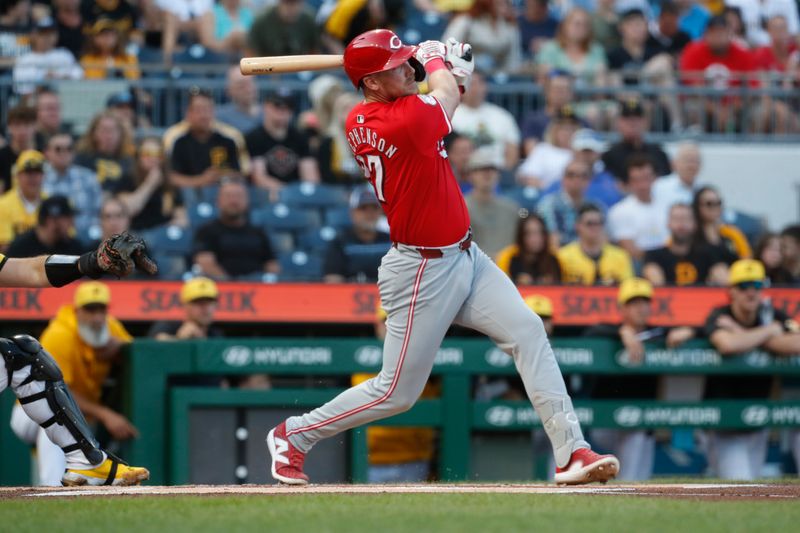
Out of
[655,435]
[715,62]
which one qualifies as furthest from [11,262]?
[715,62]

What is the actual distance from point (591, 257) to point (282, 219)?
2.40 metres

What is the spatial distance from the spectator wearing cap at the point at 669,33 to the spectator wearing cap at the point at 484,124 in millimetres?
2626

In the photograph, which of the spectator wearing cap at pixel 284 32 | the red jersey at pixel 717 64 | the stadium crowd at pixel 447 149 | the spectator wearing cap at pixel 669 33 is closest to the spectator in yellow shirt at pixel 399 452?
the stadium crowd at pixel 447 149

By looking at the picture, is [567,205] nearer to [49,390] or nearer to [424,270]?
[424,270]

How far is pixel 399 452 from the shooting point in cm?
917

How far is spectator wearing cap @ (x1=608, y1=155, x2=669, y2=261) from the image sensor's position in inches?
453

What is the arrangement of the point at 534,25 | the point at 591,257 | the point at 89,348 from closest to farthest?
1. the point at 89,348
2. the point at 591,257
3. the point at 534,25

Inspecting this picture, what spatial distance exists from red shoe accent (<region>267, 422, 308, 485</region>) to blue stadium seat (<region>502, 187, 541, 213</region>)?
5.43m

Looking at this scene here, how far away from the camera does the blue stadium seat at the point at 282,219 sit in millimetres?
11148

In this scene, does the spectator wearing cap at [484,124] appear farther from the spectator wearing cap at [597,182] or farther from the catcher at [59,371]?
the catcher at [59,371]

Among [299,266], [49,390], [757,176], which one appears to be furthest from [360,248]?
[757,176]

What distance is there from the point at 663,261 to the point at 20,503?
20.4 ft

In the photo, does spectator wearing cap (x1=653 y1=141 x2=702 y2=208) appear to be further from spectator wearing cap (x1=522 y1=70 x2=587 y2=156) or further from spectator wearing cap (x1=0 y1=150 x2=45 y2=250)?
spectator wearing cap (x1=0 y1=150 x2=45 y2=250)

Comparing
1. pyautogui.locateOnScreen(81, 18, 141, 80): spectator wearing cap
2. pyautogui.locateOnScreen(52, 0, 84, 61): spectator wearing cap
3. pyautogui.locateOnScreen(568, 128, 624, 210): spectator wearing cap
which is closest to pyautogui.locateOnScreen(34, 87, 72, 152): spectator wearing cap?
pyautogui.locateOnScreen(81, 18, 141, 80): spectator wearing cap
